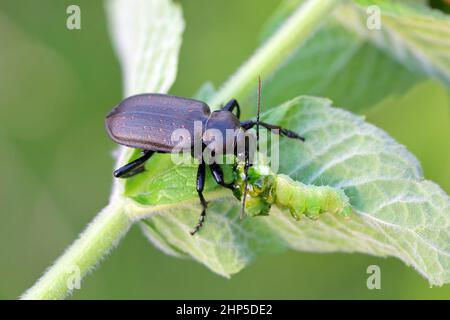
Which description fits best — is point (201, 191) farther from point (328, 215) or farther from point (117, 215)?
point (328, 215)

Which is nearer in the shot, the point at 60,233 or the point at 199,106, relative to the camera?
the point at 199,106

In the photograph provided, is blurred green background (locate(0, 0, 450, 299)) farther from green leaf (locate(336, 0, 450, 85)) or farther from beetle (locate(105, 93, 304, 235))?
beetle (locate(105, 93, 304, 235))

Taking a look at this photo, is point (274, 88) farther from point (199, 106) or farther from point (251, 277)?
point (251, 277)

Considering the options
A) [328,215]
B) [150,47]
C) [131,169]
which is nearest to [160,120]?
[150,47]

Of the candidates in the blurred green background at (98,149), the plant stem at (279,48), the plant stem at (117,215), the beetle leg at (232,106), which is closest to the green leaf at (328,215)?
the plant stem at (117,215)

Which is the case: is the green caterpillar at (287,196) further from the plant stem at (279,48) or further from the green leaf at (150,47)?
the green leaf at (150,47)

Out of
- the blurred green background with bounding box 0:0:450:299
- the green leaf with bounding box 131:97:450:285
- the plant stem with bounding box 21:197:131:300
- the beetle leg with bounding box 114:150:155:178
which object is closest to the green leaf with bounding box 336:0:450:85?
the green leaf with bounding box 131:97:450:285
